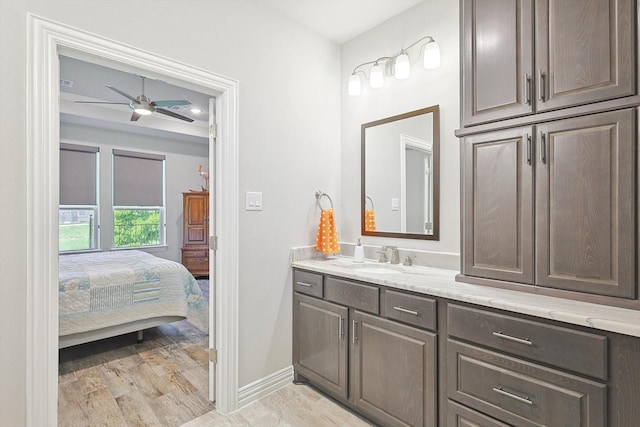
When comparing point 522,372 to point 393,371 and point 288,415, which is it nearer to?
point 393,371

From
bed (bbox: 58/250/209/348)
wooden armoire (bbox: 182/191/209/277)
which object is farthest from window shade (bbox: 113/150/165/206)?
bed (bbox: 58/250/209/348)

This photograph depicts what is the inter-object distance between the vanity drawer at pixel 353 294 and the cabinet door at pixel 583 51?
4.06ft

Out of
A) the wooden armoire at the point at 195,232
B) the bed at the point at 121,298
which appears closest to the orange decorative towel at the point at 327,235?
the bed at the point at 121,298

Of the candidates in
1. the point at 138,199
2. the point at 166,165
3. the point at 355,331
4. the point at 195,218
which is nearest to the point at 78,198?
→ the point at 138,199

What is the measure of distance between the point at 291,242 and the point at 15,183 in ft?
5.12

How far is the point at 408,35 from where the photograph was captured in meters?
Result: 2.39

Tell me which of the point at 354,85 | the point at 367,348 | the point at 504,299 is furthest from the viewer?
the point at 354,85

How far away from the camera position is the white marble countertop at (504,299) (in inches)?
45.6

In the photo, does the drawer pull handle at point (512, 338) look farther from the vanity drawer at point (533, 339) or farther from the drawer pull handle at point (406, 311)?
the drawer pull handle at point (406, 311)

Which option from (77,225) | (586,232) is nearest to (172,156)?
(77,225)

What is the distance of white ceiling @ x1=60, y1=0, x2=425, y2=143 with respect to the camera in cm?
234

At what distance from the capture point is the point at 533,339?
4.25ft

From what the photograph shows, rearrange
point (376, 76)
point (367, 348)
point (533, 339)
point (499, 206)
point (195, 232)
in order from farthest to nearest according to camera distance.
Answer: point (195, 232) < point (376, 76) < point (367, 348) < point (499, 206) < point (533, 339)

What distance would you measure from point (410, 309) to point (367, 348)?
0.41 meters
